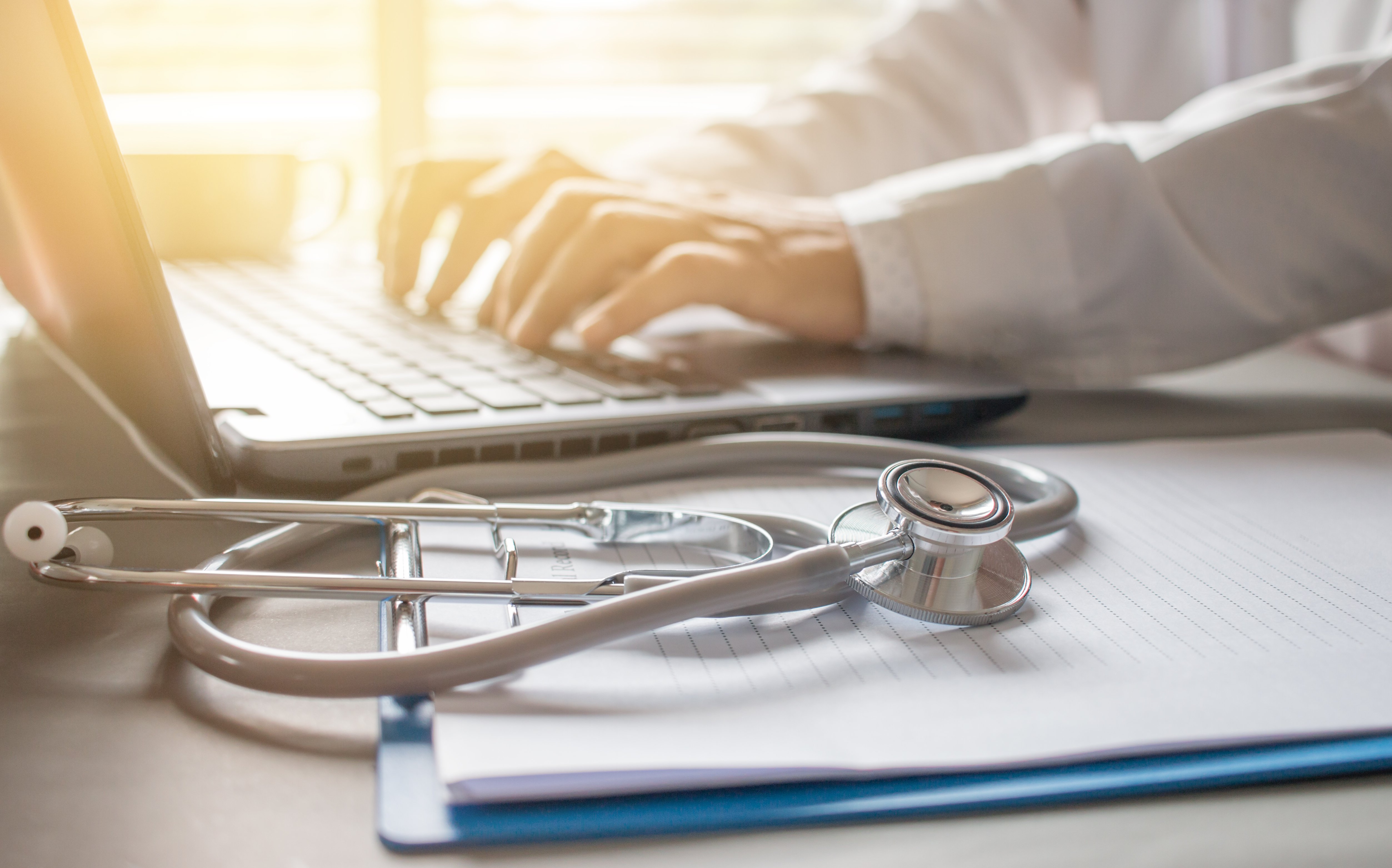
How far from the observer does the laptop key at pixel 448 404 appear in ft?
1.32

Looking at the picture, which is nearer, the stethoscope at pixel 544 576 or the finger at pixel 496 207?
the stethoscope at pixel 544 576

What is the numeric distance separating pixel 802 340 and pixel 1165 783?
0.45 meters

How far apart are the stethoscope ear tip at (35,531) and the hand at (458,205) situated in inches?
16.4

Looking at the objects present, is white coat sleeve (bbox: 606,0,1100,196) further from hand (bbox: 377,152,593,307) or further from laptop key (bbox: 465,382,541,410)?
laptop key (bbox: 465,382,541,410)

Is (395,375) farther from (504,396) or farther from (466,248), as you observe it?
(466,248)

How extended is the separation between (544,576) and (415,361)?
8.8 inches

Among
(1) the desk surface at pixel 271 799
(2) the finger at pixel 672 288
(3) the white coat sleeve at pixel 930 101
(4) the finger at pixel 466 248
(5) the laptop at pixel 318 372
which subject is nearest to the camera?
(1) the desk surface at pixel 271 799

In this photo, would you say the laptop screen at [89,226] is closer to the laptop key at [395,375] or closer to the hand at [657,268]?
the laptop key at [395,375]

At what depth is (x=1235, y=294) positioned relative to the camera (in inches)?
22.7

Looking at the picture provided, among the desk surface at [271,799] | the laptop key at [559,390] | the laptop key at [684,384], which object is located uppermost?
the laptop key at [559,390]

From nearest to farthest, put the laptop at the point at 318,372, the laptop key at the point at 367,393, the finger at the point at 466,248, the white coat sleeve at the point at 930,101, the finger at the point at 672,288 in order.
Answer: the laptop at the point at 318,372 → the laptop key at the point at 367,393 → the finger at the point at 672,288 → the finger at the point at 466,248 → the white coat sleeve at the point at 930,101

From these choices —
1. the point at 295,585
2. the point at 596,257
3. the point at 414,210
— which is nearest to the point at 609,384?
the point at 596,257

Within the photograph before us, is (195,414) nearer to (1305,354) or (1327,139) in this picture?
(1327,139)

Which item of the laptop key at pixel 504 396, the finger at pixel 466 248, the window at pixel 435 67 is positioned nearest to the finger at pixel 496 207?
the finger at pixel 466 248
